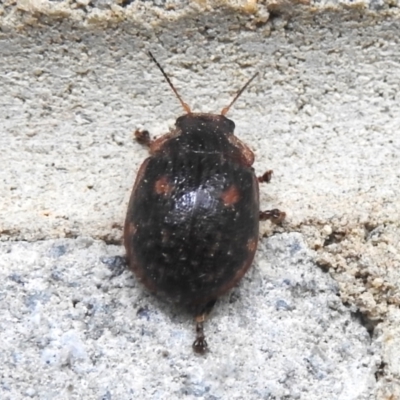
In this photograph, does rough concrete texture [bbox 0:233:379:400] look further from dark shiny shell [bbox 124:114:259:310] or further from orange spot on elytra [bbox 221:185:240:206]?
orange spot on elytra [bbox 221:185:240:206]

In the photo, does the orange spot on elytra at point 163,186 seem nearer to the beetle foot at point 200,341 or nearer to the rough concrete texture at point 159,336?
the rough concrete texture at point 159,336

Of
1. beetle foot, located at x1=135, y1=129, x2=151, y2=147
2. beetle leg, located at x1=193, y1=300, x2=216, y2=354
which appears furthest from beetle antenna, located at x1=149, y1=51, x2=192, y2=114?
beetle leg, located at x1=193, y1=300, x2=216, y2=354

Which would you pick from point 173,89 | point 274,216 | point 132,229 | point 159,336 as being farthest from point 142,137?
point 159,336

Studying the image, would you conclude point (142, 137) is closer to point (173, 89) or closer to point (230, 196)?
point (173, 89)

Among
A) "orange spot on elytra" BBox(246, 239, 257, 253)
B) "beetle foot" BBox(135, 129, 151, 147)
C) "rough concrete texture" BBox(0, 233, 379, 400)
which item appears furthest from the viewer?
"beetle foot" BBox(135, 129, 151, 147)

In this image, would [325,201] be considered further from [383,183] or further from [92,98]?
[92,98]

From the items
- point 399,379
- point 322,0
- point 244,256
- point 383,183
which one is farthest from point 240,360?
point 322,0

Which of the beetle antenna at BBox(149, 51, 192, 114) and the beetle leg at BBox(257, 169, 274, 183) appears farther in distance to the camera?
the beetle leg at BBox(257, 169, 274, 183)
